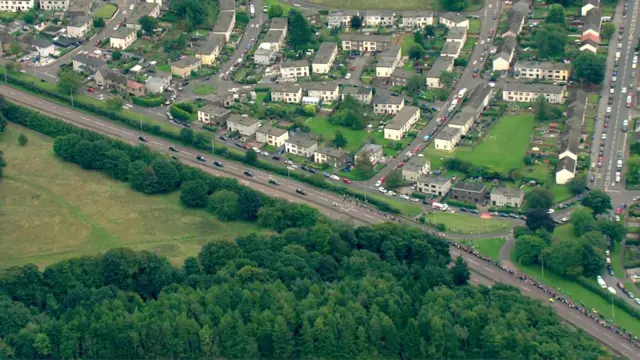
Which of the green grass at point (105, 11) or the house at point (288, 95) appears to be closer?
the house at point (288, 95)

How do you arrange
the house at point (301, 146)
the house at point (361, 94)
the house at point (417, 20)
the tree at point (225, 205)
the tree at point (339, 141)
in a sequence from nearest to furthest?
the tree at point (225, 205), the house at point (301, 146), the tree at point (339, 141), the house at point (361, 94), the house at point (417, 20)

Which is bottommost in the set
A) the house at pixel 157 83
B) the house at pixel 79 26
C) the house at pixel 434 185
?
the house at pixel 434 185

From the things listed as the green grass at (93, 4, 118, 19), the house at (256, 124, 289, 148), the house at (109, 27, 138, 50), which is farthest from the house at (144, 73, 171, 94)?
the green grass at (93, 4, 118, 19)

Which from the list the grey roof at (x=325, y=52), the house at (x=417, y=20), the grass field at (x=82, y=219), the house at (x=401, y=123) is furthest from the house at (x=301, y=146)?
the house at (x=417, y=20)

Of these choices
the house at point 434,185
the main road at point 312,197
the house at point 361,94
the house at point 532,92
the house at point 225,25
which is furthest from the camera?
the house at point 225,25

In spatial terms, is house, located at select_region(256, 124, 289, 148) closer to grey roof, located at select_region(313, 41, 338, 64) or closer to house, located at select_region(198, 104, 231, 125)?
house, located at select_region(198, 104, 231, 125)

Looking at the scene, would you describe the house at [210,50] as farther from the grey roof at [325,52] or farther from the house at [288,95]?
the grey roof at [325,52]

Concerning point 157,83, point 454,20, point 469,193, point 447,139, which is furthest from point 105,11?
point 469,193

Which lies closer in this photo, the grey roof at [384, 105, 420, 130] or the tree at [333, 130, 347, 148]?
the tree at [333, 130, 347, 148]
